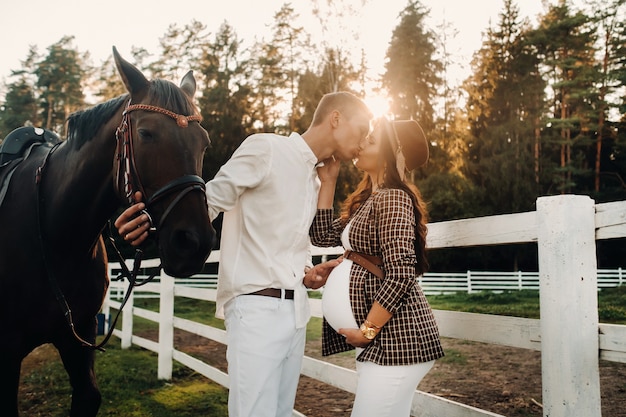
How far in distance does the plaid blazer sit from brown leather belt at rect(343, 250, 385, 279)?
20mm

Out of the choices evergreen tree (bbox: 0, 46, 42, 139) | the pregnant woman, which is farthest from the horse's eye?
evergreen tree (bbox: 0, 46, 42, 139)

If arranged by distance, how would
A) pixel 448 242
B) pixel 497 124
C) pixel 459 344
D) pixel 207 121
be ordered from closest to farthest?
1. pixel 448 242
2. pixel 459 344
3. pixel 207 121
4. pixel 497 124

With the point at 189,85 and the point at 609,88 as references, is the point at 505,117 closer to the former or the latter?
the point at 609,88

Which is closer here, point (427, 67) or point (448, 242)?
point (448, 242)

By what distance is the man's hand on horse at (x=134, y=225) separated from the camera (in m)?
1.98

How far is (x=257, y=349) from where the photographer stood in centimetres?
201

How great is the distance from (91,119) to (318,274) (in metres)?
1.39

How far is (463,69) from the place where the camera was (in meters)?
27.2

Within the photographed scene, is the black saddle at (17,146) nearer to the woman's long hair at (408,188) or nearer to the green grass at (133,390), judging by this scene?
the woman's long hair at (408,188)

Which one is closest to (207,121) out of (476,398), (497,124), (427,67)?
(427,67)

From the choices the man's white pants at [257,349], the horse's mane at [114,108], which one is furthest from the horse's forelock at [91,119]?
the man's white pants at [257,349]

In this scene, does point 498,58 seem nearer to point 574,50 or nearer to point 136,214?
point 574,50

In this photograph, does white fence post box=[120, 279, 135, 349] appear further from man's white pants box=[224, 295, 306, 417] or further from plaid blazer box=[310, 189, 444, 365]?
plaid blazer box=[310, 189, 444, 365]

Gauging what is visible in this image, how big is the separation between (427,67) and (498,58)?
6.19m
